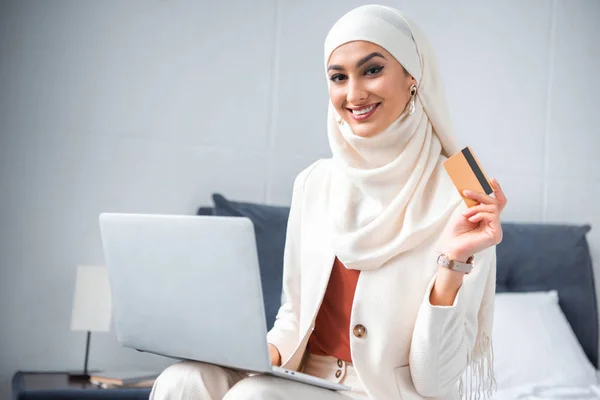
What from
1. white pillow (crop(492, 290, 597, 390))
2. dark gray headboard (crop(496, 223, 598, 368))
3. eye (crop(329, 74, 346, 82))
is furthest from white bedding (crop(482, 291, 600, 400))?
eye (crop(329, 74, 346, 82))

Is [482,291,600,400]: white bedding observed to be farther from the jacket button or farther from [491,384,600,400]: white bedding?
the jacket button

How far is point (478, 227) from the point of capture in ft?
5.98

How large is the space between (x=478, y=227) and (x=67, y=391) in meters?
1.72

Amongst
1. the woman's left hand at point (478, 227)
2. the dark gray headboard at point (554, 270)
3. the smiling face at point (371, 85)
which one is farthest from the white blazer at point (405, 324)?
the dark gray headboard at point (554, 270)

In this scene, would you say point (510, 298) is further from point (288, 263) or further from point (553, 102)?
point (288, 263)

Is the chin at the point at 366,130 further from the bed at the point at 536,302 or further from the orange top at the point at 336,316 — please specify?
the bed at the point at 536,302

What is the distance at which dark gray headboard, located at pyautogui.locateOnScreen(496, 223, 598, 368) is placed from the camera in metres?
3.64

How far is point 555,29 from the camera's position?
13.8ft

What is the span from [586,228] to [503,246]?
53 centimetres

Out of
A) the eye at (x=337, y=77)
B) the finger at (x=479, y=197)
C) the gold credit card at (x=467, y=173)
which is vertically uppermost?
the eye at (x=337, y=77)

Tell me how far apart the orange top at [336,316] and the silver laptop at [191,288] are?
12.5 inches

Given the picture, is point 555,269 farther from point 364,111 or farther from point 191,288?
point 191,288

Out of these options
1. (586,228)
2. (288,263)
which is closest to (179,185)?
(288,263)

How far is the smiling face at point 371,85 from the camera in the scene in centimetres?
203
